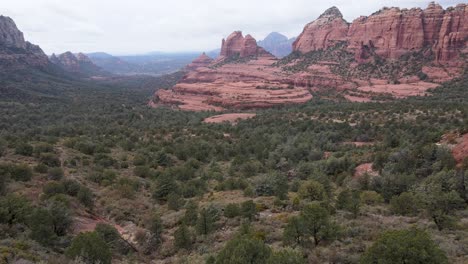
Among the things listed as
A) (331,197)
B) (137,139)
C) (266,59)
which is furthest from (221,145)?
(266,59)

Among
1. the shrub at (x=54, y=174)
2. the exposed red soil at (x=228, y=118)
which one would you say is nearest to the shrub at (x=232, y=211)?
the shrub at (x=54, y=174)

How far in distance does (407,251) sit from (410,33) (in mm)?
105623

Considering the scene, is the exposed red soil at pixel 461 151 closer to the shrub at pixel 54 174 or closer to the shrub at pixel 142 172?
the shrub at pixel 142 172

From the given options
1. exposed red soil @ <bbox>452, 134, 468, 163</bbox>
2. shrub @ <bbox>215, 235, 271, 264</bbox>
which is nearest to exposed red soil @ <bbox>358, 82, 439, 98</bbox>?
exposed red soil @ <bbox>452, 134, 468, 163</bbox>

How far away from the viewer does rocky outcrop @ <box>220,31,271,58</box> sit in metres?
162

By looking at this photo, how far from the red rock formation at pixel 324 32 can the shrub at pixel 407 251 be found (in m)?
121

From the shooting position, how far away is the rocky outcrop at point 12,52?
479 ft

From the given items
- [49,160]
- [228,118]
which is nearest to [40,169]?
[49,160]

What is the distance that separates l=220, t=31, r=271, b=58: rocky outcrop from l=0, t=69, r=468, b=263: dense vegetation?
109 metres

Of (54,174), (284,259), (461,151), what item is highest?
(284,259)

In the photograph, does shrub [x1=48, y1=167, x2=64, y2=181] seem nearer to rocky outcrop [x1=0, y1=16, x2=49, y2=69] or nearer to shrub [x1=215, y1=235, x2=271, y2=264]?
shrub [x1=215, y1=235, x2=271, y2=264]

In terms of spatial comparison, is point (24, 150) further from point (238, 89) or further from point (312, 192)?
point (238, 89)

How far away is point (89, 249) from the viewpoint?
556 inches

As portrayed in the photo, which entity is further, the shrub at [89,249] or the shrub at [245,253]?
the shrub at [89,249]
